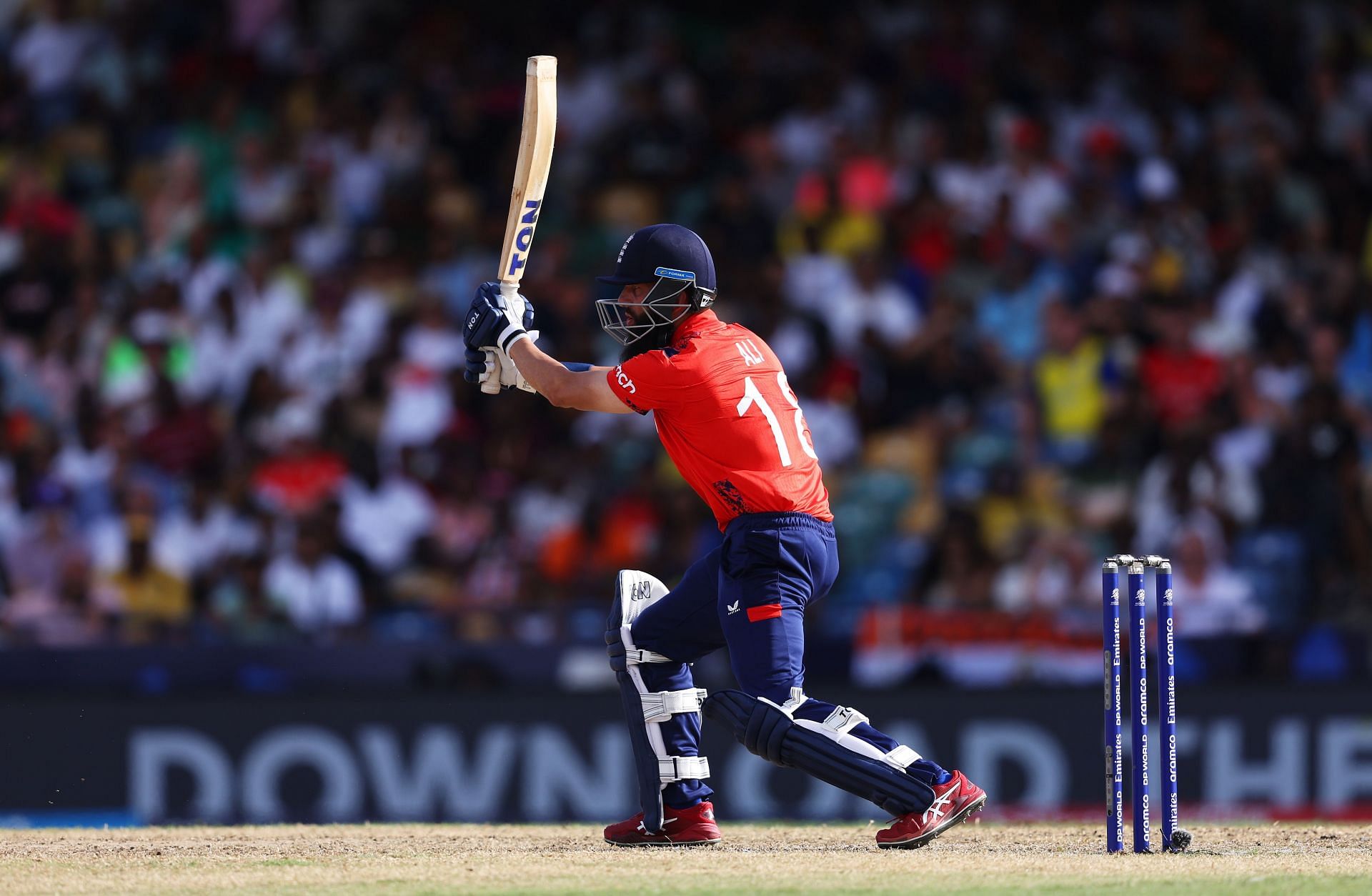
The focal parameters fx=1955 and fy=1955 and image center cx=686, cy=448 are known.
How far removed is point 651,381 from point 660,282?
1.40 feet

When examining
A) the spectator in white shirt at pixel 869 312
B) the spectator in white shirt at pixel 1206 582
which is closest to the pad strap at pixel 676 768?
the spectator in white shirt at pixel 1206 582

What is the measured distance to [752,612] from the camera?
6.73 m

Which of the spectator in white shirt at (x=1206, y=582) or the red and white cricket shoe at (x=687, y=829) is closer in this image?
the red and white cricket shoe at (x=687, y=829)

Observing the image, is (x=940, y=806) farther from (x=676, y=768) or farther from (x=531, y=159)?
(x=531, y=159)

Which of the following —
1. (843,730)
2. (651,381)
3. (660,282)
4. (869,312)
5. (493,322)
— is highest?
(869,312)

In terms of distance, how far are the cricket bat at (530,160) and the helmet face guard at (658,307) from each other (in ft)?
1.78

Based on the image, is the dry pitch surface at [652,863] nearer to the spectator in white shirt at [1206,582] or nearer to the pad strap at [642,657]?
the pad strap at [642,657]

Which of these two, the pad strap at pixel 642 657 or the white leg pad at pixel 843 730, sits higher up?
the pad strap at pixel 642 657

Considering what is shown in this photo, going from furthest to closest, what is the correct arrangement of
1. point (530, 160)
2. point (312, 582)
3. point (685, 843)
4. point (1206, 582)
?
point (312, 582) < point (1206, 582) < point (530, 160) < point (685, 843)

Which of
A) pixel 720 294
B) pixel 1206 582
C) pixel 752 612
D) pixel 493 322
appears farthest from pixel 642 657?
pixel 720 294

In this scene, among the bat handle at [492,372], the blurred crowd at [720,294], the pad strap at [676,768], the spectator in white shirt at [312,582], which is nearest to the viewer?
the pad strap at [676,768]

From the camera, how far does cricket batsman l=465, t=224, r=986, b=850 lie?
6.65 m

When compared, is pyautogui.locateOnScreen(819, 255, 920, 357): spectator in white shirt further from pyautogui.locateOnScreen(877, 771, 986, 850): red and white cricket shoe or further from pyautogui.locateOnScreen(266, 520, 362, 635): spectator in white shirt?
pyautogui.locateOnScreen(877, 771, 986, 850): red and white cricket shoe

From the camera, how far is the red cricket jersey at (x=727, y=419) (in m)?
6.73
